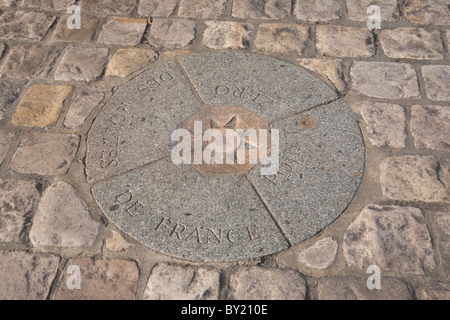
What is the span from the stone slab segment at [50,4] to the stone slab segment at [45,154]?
1530 millimetres

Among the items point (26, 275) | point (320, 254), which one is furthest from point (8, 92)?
point (320, 254)

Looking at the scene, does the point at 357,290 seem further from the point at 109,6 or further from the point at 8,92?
the point at 109,6

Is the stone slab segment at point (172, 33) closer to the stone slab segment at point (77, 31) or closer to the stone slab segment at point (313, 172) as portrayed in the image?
the stone slab segment at point (77, 31)

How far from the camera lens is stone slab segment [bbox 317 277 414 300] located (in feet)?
→ 6.97

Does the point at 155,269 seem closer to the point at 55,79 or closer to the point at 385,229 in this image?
the point at 385,229

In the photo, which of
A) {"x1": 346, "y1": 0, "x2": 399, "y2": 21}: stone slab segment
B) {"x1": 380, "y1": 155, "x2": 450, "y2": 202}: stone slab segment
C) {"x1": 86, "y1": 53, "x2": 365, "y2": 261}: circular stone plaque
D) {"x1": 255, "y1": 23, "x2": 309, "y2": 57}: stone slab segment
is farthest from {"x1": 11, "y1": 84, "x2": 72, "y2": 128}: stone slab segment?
{"x1": 346, "y1": 0, "x2": 399, "y2": 21}: stone slab segment

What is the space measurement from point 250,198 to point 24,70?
6.70 feet

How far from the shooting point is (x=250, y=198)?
8.16 ft

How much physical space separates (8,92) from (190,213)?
1730 mm

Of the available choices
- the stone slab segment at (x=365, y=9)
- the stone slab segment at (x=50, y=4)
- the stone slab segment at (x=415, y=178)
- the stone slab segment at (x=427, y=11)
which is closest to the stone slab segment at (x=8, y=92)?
the stone slab segment at (x=50, y=4)

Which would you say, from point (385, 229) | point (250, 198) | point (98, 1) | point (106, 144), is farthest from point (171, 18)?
point (385, 229)

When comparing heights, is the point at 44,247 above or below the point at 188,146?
below

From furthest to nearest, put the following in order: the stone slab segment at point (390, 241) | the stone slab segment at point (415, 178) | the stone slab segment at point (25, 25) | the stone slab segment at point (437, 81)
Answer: the stone slab segment at point (25, 25) → the stone slab segment at point (437, 81) → the stone slab segment at point (415, 178) → the stone slab segment at point (390, 241)

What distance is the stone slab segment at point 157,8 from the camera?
3.77 meters
